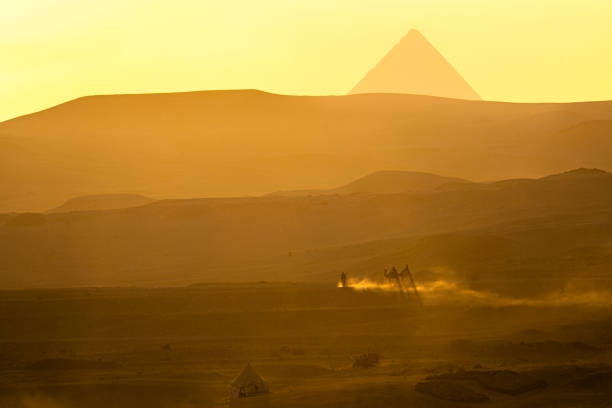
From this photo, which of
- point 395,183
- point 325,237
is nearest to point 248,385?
point 325,237

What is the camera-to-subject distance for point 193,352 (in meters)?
32.2

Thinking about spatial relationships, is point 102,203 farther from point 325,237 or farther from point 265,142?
point 265,142

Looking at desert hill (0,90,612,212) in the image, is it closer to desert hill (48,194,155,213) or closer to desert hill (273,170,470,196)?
desert hill (48,194,155,213)

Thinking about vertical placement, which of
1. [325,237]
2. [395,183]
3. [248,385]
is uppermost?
[395,183]

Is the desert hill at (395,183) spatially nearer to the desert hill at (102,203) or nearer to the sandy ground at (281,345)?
the desert hill at (102,203)

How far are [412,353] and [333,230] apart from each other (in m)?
33.0

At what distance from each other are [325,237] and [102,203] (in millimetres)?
25114

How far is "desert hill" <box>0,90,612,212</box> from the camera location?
106250 millimetres

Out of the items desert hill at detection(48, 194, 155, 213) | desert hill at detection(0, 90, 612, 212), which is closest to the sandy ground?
desert hill at detection(48, 194, 155, 213)

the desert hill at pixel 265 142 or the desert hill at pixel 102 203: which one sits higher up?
the desert hill at pixel 265 142

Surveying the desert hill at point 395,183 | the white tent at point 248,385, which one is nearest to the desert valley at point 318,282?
the white tent at point 248,385

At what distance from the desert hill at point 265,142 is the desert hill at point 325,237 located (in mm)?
29206

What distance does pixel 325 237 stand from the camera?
2434 inches

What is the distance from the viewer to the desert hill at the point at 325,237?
45.8 metres
